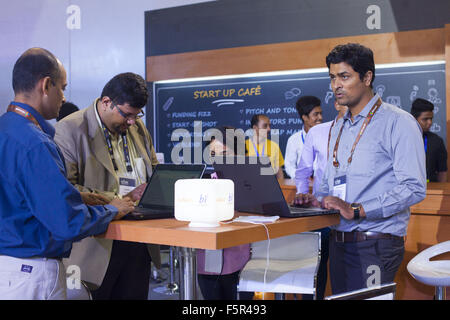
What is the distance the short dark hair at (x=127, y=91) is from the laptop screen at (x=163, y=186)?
0.43 m

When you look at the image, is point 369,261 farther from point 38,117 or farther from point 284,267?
point 38,117

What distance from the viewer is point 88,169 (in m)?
2.41

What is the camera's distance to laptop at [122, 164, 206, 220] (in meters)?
2.17

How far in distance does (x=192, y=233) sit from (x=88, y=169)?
1.02m

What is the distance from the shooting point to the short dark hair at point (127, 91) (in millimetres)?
2521

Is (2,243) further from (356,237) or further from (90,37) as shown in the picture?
(90,37)

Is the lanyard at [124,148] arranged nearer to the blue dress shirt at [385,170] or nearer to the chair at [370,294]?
the blue dress shirt at [385,170]

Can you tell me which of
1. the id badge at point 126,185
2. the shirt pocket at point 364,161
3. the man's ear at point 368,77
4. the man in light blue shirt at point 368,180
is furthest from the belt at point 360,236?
the id badge at point 126,185

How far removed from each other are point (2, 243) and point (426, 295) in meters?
2.60

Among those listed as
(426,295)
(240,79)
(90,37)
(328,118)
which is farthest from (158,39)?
(426,295)

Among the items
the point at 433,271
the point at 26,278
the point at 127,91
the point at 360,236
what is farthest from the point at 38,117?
the point at 433,271

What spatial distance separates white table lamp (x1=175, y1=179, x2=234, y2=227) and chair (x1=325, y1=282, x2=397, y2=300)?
501 millimetres
